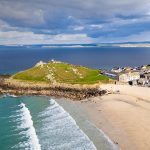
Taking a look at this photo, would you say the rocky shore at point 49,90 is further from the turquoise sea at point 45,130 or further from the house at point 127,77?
the house at point 127,77

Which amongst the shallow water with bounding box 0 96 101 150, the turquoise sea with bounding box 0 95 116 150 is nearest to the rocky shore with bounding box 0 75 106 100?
the shallow water with bounding box 0 96 101 150

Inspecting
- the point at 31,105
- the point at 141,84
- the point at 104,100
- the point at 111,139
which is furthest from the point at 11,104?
the point at 141,84

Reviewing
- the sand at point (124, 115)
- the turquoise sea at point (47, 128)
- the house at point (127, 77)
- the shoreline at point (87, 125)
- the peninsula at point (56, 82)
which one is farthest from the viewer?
the house at point (127, 77)

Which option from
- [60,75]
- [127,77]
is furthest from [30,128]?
[127,77]

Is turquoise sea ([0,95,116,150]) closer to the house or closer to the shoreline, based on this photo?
the shoreline

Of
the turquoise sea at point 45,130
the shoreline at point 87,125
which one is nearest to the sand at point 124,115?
the shoreline at point 87,125

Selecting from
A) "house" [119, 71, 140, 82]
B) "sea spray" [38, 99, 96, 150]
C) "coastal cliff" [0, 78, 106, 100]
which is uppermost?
"house" [119, 71, 140, 82]
